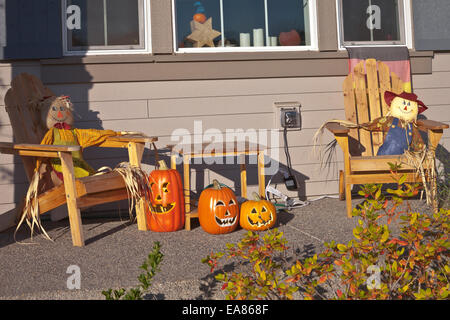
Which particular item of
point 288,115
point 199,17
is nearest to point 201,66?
point 199,17

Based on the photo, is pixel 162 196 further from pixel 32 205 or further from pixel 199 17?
pixel 199 17

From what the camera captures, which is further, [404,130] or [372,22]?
[372,22]

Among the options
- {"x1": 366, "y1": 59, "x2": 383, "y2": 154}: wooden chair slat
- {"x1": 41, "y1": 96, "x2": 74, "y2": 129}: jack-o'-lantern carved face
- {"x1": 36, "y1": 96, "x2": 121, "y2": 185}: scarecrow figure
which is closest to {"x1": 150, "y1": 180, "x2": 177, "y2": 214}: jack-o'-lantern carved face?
{"x1": 36, "y1": 96, "x2": 121, "y2": 185}: scarecrow figure

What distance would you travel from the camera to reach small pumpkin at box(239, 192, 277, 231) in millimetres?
3125

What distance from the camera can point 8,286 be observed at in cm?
211

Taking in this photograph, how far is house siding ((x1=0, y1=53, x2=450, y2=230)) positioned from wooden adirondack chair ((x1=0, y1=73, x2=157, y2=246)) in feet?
1.42

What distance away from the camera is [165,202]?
10.4ft

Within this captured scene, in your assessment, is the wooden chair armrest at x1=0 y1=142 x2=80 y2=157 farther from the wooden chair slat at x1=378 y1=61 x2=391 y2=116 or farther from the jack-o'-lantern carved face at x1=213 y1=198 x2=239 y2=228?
the wooden chair slat at x1=378 y1=61 x2=391 y2=116

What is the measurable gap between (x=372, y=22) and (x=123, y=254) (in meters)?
3.09

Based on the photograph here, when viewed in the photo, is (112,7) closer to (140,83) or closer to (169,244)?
(140,83)

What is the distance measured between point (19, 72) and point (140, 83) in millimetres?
911

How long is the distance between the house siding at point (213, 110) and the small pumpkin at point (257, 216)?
37.5 inches

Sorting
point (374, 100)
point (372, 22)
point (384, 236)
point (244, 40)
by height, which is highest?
point (372, 22)
